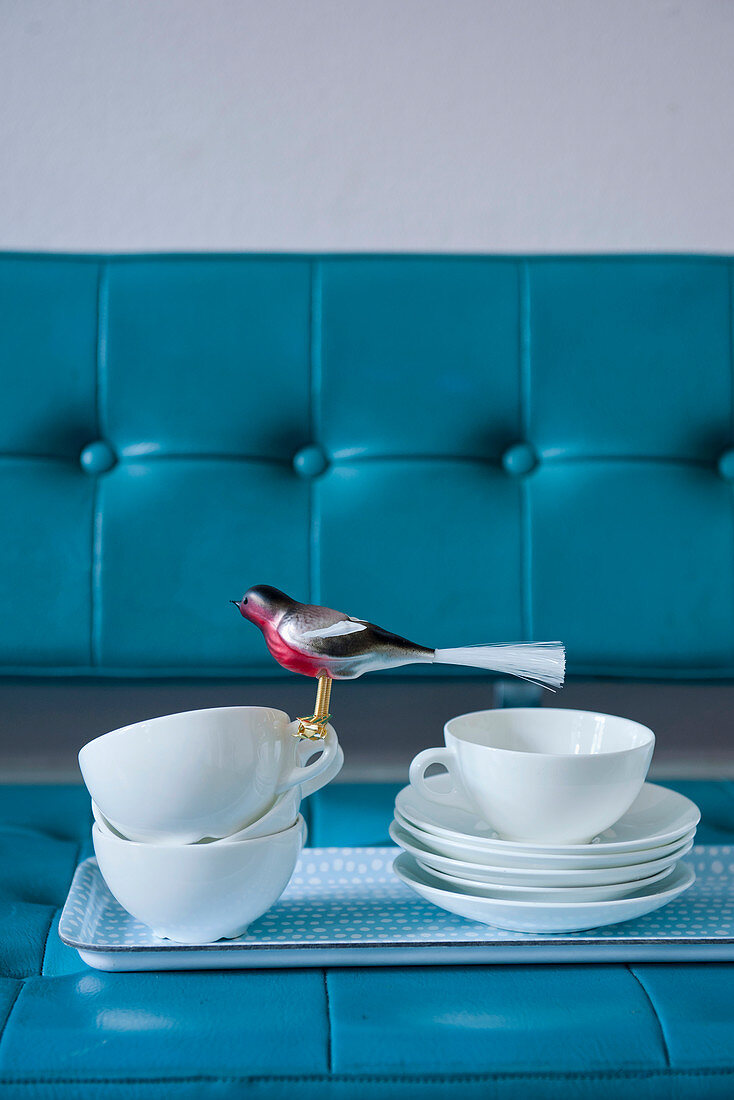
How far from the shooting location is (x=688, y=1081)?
15.9 inches

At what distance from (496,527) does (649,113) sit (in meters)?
0.51

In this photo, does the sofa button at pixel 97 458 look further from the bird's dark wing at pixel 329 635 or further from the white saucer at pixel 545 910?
the white saucer at pixel 545 910

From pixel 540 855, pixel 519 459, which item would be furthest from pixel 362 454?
pixel 540 855

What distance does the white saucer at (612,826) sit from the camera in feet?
1.50

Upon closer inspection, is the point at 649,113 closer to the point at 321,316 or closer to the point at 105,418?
the point at 321,316

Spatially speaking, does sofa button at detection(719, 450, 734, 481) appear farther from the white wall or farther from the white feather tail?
the white feather tail

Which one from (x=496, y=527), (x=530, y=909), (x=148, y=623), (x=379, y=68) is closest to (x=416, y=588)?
(x=496, y=527)

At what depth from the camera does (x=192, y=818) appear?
438 millimetres

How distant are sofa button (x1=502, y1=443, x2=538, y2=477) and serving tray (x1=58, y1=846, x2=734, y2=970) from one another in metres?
0.42

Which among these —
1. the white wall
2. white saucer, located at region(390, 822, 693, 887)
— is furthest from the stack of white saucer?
the white wall

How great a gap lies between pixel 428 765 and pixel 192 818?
0.13 metres

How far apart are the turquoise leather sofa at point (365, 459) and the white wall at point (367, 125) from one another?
0.54 ft

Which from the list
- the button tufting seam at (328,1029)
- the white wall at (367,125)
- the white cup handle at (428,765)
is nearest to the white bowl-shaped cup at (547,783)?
the white cup handle at (428,765)

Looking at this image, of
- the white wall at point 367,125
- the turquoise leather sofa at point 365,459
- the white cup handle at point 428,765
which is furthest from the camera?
the white wall at point 367,125
